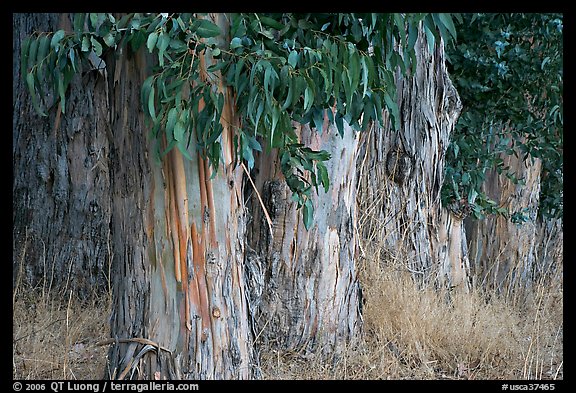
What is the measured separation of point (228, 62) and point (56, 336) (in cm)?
289

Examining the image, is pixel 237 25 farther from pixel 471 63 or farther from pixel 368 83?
pixel 471 63

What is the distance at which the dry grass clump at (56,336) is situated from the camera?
4879 mm

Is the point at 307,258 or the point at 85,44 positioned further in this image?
the point at 307,258

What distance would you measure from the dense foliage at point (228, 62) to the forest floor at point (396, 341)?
1.87 m

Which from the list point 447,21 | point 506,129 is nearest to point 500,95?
point 506,129

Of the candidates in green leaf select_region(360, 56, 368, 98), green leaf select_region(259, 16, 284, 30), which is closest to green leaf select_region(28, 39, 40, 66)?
green leaf select_region(259, 16, 284, 30)

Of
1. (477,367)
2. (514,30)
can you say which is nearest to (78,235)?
(477,367)

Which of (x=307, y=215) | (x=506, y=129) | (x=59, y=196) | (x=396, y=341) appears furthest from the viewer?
(x=506, y=129)

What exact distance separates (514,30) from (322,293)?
3.51 meters

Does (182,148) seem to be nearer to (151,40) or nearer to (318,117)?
(151,40)

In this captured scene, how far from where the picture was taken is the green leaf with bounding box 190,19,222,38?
137 inches

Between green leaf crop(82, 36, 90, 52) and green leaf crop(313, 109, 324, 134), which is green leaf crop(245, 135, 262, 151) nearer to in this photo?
green leaf crop(313, 109, 324, 134)

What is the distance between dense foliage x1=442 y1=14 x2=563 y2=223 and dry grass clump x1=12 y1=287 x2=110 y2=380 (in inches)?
136

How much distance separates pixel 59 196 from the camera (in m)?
6.98
